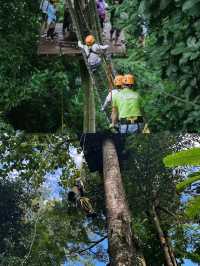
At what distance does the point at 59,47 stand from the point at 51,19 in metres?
0.95

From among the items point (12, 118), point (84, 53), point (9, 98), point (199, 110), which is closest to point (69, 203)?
point (199, 110)

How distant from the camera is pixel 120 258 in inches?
162

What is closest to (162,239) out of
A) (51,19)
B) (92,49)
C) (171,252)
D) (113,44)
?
(171,252)

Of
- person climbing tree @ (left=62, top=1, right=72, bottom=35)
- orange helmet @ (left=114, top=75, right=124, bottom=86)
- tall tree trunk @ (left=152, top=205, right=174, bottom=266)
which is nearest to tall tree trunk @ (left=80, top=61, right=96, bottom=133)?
person climbing tree @ (left=62, top=1, right=72, bottom=35)

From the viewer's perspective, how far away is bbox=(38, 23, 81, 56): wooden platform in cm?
1043

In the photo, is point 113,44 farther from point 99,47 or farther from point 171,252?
point 171,252

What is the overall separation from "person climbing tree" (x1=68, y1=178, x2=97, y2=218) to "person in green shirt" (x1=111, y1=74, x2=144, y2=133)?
2.10 m

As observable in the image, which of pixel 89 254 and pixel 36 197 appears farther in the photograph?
pixel 36 197

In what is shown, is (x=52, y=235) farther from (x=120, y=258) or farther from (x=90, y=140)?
(x=90, y=140)

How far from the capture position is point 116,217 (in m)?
4.52

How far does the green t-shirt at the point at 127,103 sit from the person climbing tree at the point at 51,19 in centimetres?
383

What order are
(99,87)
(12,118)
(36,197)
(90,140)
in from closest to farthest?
(36,197), (90,140), (99,87), (12,118)

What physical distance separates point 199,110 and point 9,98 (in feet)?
20.4

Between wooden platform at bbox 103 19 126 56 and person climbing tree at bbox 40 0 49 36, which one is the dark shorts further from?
wooden platform at bbox 103 19 126 56
